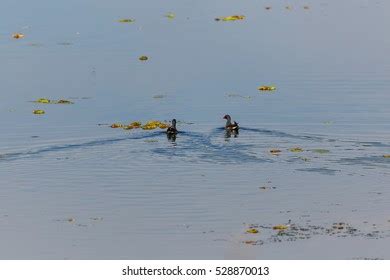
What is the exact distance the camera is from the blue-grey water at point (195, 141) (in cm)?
Answer: 2308

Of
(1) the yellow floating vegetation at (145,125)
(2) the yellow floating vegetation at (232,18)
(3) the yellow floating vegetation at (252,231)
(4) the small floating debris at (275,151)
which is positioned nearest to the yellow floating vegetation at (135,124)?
(1) the yellow floating vegetation at (145,125)

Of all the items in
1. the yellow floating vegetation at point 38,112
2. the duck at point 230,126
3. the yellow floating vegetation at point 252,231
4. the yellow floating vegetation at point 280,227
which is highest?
the yellow floating vegetation at point 38,112

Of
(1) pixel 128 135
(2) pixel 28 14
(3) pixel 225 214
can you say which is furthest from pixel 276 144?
(2) pixel 28 14

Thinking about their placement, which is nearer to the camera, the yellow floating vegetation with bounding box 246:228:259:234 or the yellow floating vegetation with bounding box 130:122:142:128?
the yellow floating vegetation with bounding box 246:228:259:234

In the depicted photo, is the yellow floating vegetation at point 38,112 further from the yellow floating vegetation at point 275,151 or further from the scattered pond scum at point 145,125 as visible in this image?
the yellow floating vegetation at point 275,151

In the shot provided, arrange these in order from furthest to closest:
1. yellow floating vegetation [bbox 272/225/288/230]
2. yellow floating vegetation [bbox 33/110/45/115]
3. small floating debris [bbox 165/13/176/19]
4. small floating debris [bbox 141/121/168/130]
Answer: small floating debris [bbox 165/13/176/19] → yellow floating vegetation [bbox 33/110/45/115] → small floating debris [bbox 141/121/168/130] → yellow floating vegetation [bbox 272/225/288/230]

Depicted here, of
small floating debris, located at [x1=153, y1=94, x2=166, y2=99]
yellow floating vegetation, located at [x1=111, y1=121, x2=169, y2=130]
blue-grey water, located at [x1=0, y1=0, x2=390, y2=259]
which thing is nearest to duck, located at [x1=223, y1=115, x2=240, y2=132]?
blue-grey water, located at [x1=0, y1=0, x2=390, y2=259]

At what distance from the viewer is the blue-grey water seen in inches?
909

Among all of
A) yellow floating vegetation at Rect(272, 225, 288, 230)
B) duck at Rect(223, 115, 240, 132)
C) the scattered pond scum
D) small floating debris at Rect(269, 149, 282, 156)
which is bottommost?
yellow floating vegetation at Rect(272, 225, 288, 230)

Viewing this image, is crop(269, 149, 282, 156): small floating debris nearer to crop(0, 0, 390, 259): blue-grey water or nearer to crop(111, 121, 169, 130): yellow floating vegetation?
crop(0, 0, 390, 259): blue-grey water

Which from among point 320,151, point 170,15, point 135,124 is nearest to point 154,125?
point 135,124

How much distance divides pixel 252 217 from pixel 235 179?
131 inches
